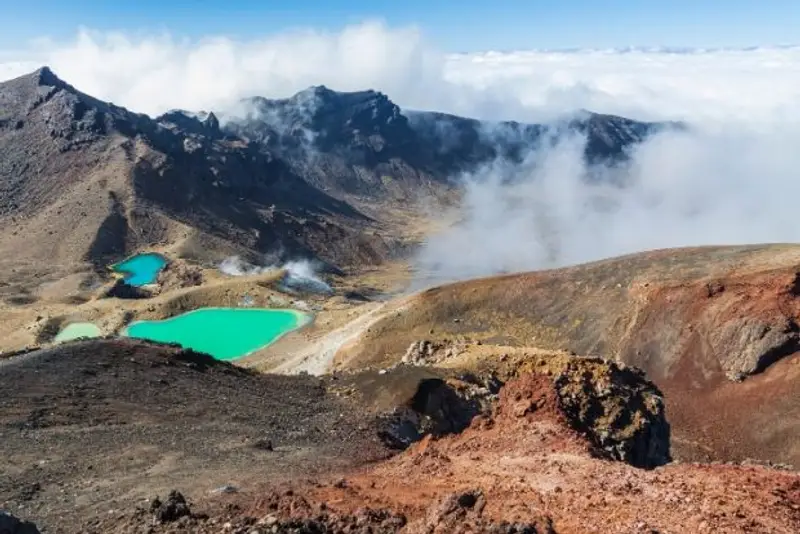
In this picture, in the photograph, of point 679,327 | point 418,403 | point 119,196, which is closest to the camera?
point 418,403

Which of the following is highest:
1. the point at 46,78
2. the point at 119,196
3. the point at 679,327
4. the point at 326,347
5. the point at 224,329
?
the point at 46,78

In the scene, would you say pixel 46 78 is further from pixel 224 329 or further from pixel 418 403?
pixel 418 403

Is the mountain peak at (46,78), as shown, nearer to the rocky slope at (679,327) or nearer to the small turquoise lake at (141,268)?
the small turquoise lake at (141,268)

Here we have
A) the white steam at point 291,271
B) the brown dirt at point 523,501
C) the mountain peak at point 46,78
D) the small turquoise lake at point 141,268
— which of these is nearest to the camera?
the brown dirt at point 523,501

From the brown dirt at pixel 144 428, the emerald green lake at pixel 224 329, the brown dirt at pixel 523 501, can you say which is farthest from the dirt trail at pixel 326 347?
the brown dirt at pixel 523 501

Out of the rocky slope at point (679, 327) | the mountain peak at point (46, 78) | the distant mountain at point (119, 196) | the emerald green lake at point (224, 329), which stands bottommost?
the emerald green lake at point (224, 329)

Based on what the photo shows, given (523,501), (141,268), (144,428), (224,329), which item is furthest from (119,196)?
(523,501)

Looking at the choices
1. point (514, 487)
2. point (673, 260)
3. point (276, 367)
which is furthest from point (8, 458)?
point (673, 260)
